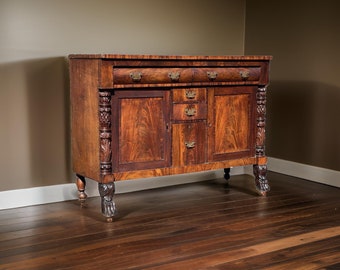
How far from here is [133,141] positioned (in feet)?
9.37

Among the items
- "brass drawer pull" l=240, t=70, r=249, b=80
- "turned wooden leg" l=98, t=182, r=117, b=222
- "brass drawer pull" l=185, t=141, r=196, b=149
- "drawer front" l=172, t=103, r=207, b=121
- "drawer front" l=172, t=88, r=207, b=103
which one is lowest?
"turned wooden leg" l=98, t=182, r=117, b=222

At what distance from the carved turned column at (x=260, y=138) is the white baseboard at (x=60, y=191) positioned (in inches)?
23.4

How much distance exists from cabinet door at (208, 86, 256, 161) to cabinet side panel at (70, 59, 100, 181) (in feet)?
2.28

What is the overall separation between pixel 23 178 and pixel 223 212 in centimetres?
120

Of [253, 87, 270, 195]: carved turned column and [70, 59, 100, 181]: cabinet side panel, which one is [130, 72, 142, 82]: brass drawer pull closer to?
[70, 59, 100, 181]: cabinet side panel

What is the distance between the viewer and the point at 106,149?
9.09 feet

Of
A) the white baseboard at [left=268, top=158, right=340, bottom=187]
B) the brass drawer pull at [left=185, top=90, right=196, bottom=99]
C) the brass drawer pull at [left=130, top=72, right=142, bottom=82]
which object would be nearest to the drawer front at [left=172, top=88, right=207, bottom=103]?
the brass drawer pull at [left=185, top=90, right=196, bottom=99]

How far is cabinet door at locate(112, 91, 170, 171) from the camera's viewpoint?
110 inches

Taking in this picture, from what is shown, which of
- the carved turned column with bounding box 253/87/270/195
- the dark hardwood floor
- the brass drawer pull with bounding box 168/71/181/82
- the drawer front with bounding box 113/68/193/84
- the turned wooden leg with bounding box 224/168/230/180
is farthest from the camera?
the turned wooden leg with bounding box 224/168/230/180

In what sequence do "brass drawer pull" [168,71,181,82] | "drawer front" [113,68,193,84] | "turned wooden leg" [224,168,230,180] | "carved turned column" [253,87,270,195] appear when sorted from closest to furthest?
1. "drawer front" [113,68,193,84]
2. "brass drawer pull" [168,71,181,82]
3. "carved turned column" [253,87,270,195]
4. "turned wooden leg" [224,168,230,180]

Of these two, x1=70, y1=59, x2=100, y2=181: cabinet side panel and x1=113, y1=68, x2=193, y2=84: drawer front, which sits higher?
x1=113, y1=68, x2=193, y2=84: drawer front

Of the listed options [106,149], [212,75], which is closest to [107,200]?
[106,149]

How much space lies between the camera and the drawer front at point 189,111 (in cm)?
295

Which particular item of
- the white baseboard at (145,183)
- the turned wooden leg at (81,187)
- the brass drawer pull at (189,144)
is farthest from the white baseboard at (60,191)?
the brass drawer pull at (189,144)
